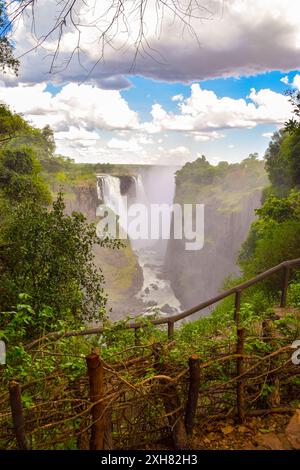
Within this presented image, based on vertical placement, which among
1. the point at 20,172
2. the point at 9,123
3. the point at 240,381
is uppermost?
the point at 9,123

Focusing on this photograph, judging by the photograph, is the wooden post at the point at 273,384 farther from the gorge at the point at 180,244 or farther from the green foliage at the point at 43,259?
the gorge at the point at 180,244

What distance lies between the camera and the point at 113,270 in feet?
185

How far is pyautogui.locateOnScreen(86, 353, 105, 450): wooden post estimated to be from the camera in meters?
2.73

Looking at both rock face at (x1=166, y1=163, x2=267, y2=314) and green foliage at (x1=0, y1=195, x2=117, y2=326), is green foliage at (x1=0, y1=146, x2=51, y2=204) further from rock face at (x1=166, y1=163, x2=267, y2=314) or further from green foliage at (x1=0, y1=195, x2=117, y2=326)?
A: rock face at (x1=166, y1=163, x2=267, y2=314)

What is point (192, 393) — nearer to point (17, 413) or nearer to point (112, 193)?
point (17, 413)

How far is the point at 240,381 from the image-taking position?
3.42 meters

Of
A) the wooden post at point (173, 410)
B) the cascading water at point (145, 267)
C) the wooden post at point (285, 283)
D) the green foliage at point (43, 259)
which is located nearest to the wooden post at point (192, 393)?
the wooden post at point (173, 410)

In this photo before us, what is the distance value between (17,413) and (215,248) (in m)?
64.3

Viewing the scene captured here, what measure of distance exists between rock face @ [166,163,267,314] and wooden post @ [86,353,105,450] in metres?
52.3

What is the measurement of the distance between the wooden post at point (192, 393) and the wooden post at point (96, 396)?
27.7 inches

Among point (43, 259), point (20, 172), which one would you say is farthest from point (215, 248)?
point (43, 259)

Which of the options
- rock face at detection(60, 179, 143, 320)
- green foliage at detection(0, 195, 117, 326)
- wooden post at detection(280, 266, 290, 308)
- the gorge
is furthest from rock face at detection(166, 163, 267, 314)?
wooden post at detection(280, 266, 290, 308)
